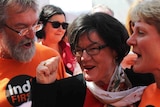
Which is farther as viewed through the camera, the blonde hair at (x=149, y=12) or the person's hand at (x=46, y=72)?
the person's hand at (x=46, y=72)

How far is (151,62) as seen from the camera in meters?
1.50

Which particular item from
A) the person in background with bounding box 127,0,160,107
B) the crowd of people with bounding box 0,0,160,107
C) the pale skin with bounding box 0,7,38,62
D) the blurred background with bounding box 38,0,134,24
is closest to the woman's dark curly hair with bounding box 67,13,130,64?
the crowd of people with bounding box 0,0,160,107

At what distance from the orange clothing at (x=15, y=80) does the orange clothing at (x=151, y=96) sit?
69cm

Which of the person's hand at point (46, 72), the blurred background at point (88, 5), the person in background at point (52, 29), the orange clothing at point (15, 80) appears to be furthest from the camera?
the blurred background at point (88, 5)

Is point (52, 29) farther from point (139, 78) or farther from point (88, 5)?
point (139, 78)

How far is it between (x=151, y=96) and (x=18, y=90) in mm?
773

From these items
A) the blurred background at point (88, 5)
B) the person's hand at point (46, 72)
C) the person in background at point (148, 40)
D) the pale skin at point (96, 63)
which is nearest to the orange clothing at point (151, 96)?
the person in background at point (148, 40)

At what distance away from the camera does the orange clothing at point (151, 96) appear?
1.53 m

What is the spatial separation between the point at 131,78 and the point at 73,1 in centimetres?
274

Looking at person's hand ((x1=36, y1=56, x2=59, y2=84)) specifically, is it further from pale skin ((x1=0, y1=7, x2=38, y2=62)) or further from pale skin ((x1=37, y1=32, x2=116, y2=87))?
pale skin ((x1=0, y1=7, x2=38, y2=62))

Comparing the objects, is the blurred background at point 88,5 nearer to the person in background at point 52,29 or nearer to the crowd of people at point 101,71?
the person in background at point 52,29

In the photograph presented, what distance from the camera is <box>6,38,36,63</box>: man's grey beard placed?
6.64ft

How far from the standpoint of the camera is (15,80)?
199 centimetres

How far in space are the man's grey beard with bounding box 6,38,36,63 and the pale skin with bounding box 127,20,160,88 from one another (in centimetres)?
72
